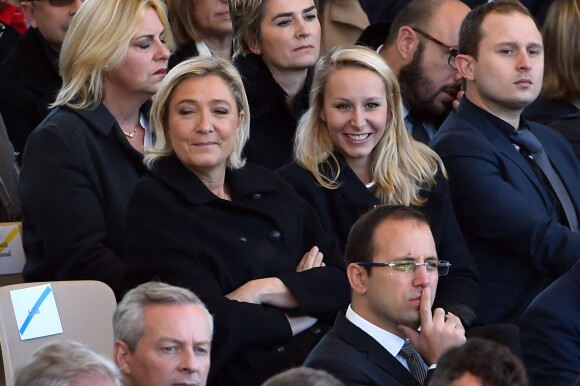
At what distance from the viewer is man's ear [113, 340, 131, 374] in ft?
11.1

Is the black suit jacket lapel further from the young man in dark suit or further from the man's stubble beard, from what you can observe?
the man's stubble beard

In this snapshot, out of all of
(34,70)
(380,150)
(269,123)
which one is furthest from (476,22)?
(34,70)

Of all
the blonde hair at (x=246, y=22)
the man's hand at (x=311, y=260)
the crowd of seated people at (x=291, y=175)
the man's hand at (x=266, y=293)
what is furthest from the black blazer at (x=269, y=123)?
the man's hand at (x=266, y=293)

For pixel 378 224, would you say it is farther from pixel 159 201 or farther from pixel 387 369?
pixel 159 201

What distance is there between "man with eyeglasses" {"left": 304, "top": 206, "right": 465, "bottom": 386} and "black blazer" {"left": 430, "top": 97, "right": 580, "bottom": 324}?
0.96m

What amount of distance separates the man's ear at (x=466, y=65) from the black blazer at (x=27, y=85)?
181 cm

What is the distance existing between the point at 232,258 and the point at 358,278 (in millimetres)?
449

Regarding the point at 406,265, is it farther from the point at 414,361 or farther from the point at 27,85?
the point at 27,85

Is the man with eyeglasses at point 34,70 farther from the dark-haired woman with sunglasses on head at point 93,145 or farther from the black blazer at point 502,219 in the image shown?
the black blazer at point 502,219

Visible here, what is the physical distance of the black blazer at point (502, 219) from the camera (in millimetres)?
4570

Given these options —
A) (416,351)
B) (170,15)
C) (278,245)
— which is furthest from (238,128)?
(170,15)

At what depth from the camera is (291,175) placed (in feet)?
14.7

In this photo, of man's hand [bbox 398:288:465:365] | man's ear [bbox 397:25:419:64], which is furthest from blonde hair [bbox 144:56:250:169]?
man's ear [bbox 397:25:419:64]

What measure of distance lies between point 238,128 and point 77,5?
150cm
